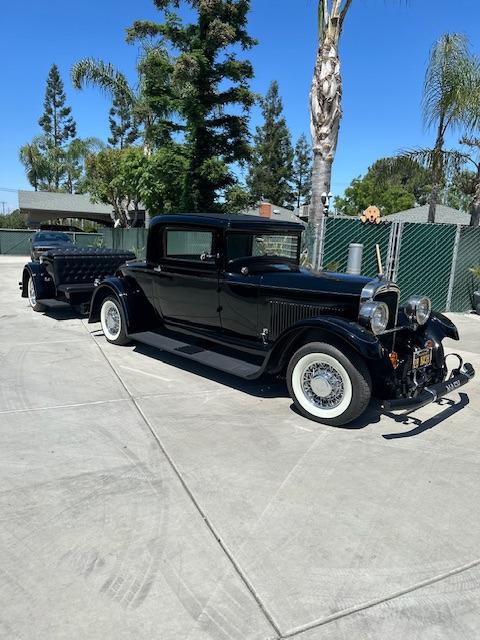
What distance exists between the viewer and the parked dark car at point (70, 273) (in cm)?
826

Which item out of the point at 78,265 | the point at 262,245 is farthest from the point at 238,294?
the point at 78,265

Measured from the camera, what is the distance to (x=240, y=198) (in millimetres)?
16656

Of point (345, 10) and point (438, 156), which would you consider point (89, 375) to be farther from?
point (438, 156)

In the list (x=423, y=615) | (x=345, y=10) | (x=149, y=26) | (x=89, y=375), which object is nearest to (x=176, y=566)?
(x=423, y=615)

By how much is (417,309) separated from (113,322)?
161 inches

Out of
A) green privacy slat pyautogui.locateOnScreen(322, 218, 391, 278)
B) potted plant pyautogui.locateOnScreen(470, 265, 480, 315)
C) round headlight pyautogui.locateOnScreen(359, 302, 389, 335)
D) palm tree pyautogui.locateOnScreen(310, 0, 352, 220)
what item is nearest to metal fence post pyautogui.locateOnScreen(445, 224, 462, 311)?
potted plant pyautogui.locateOnScreen(470, 265, 480, 315)

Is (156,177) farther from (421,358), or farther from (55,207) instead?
(55,207)

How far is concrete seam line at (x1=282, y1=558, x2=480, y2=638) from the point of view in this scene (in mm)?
Answer: 2021

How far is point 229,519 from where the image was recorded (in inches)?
109

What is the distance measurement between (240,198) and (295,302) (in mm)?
12781

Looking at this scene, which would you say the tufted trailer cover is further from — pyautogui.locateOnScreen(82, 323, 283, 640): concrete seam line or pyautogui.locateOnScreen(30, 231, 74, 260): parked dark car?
pyautogui.locateOnScreen(30, 231, 74, 260): parked dark car

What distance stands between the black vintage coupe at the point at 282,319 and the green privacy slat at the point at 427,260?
176 inches

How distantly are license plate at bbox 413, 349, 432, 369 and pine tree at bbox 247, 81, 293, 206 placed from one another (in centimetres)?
4679

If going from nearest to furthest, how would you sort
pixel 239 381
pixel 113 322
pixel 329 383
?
pixel 329 383 < pixel 239 381 < pixel 113 322
